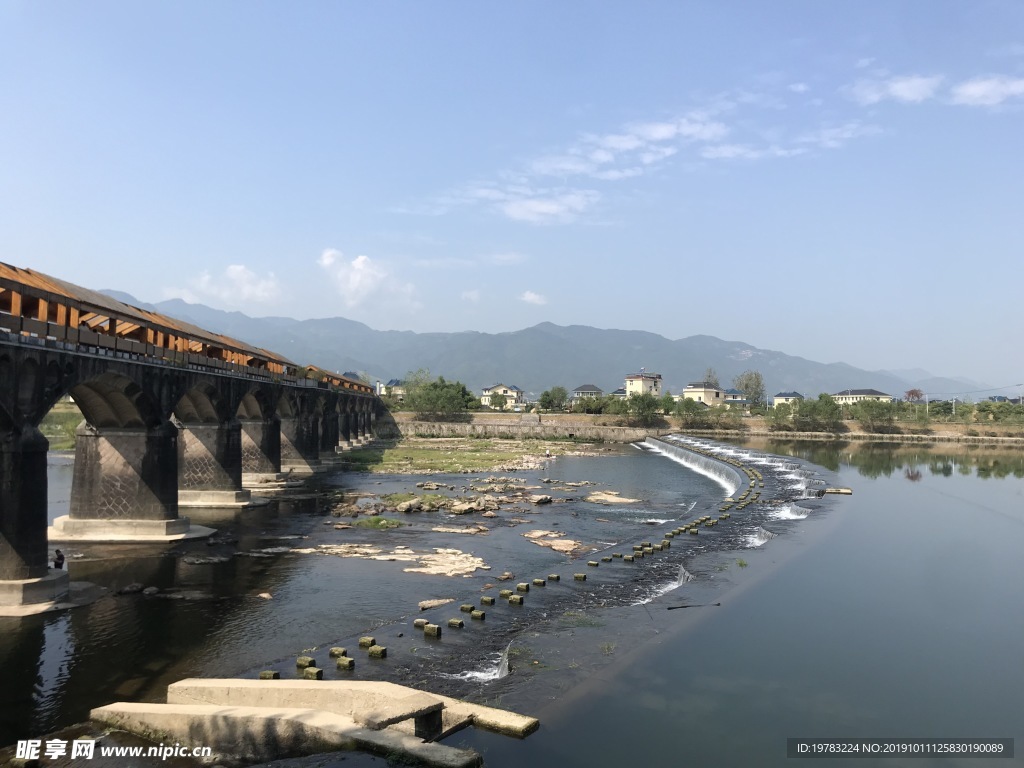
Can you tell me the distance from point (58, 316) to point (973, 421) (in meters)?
172

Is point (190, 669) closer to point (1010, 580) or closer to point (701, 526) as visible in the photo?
point (701, 526)

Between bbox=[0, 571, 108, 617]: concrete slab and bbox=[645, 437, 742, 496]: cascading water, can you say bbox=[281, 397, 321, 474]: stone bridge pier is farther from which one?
bbox=[0, 571, 108, 617]: concrete slab

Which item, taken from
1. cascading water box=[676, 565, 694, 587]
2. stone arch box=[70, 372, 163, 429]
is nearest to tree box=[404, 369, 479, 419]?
stone arch box=[70, 372, 163, 429]

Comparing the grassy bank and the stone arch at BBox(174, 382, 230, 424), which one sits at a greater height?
the stone arch at BBox(174, 382, 230, 424)

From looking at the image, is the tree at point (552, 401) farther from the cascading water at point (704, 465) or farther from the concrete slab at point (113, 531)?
the concrete slab at point (113, 531)

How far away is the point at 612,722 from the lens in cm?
1841

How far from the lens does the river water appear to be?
18.8m

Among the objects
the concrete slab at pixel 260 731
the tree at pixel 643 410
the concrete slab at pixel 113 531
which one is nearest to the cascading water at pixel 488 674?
the concrete slab at pixel 260 731

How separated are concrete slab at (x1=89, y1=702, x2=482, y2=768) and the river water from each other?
189cm

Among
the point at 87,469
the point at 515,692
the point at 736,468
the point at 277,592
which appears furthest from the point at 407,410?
the point at 515,692

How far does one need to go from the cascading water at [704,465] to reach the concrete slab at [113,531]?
44.8 m

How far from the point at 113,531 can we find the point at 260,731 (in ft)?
94.9

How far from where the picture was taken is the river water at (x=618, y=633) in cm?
1878

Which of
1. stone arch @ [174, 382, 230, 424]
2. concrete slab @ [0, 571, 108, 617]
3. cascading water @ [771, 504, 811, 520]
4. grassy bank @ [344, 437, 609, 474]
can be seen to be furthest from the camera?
grassy bank @ [344, 437, 609, 474]
